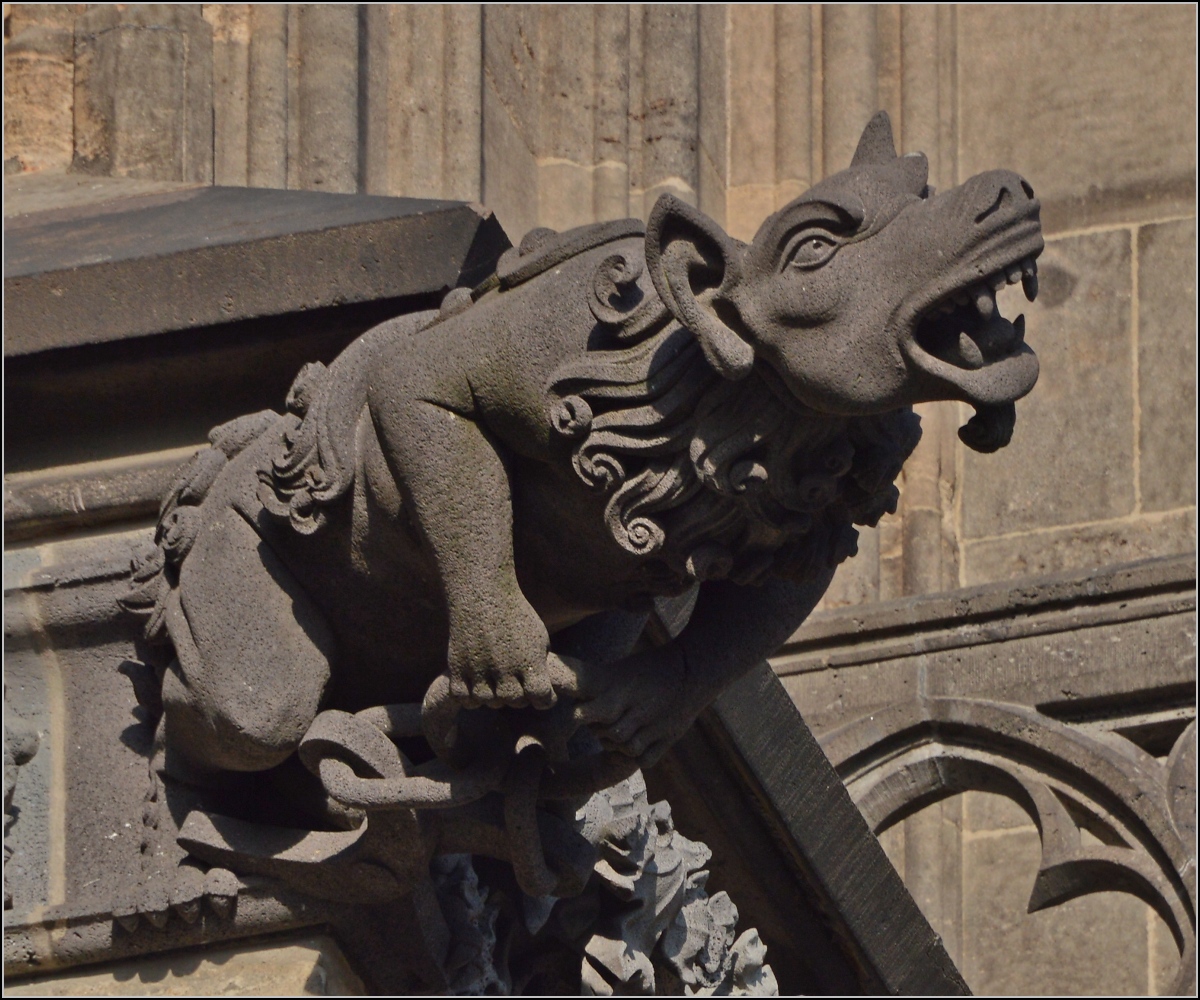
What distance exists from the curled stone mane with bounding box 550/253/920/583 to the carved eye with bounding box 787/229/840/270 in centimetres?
11

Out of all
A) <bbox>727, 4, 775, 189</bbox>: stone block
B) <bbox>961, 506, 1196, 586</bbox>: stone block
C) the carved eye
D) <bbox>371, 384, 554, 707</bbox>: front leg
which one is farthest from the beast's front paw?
<bbox>727, 4, 775, 189</bbox>: stone block

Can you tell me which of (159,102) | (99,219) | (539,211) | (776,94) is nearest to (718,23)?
(776,94)

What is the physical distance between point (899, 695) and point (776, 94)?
2.25 m

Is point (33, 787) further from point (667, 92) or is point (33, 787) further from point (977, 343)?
point (667, 92)

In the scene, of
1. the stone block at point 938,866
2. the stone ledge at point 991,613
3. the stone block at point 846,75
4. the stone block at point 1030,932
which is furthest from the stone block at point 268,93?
the stone block at point 1030,932

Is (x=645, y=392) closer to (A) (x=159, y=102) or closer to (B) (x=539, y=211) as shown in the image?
(A) (x=159, y=102)

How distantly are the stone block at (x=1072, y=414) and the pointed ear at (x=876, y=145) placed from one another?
432 cm

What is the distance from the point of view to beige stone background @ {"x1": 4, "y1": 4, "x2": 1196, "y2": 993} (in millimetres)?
7234

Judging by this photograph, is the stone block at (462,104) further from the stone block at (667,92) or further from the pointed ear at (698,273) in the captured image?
the pointed ear at (698,273)

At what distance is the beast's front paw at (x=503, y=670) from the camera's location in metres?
3.37

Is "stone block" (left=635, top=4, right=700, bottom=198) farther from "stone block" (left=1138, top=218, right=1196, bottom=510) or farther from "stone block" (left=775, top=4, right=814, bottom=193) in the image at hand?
"stone block" (left=1138, top=218, right=1196, bottom=510)

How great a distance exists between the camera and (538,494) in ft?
11.3

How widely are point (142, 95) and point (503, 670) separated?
308 centimetres

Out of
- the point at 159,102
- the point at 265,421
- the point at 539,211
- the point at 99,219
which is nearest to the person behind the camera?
the point at 265,421
